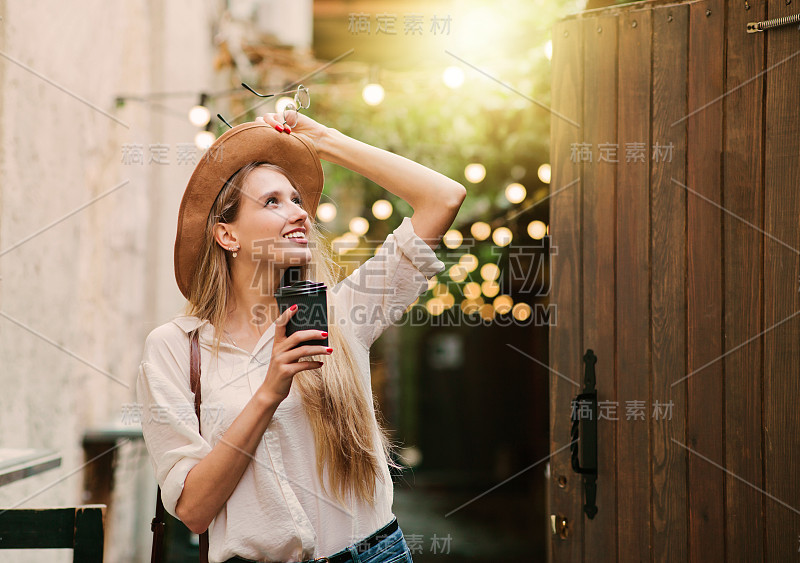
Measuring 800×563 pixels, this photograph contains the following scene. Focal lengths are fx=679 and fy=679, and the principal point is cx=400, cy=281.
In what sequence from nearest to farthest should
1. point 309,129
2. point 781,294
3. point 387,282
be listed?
point 387,282 < point 309,129 < point 781,294

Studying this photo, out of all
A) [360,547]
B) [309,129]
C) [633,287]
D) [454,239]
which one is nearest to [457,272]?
[454,239]

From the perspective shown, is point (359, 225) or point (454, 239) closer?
point (454, 239)

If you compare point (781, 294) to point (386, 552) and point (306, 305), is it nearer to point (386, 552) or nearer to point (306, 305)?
point (386, 552)

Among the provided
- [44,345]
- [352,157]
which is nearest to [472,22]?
[352,157]

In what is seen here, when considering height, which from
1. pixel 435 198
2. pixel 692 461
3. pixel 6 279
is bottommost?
pixel 692 461

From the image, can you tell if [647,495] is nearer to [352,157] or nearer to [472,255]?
[352,157]

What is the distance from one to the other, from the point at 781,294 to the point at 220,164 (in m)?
1.92

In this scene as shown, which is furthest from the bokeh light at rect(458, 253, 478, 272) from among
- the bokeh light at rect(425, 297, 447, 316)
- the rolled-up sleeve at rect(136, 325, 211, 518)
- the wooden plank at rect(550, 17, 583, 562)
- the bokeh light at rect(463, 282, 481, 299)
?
the rolled-up sleeve at rect(136, 325, 211, 518)

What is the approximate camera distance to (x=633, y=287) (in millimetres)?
2531

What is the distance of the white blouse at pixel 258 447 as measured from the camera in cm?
154

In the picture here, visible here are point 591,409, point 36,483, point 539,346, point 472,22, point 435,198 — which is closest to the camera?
point 435,198

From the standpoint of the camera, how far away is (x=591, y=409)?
2516mm

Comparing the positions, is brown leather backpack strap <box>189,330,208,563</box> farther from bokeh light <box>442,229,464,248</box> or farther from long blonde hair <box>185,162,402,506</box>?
bokeh light <box>442,229,464,248</box>

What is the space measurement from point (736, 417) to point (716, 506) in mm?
323
